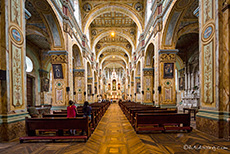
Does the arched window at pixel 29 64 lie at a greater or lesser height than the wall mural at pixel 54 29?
lesser

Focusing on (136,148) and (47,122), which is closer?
(136,148)

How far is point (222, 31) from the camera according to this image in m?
4.30

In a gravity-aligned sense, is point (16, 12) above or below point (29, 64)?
above

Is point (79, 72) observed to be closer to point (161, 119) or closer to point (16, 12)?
point (16, 12)

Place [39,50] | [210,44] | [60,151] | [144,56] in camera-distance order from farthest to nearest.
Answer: [39,50]
[144,56]
[210,44]
[60,151]

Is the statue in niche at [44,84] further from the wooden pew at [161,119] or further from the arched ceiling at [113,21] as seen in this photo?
the wooden pew at [161,119]

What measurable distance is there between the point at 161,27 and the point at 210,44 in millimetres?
5397

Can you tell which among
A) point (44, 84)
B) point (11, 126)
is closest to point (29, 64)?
point (44, 84)

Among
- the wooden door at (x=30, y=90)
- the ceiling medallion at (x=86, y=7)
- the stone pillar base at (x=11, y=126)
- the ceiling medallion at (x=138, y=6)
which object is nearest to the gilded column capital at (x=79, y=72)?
the wooden door at (x=30, y=90)

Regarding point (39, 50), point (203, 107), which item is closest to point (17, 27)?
point (203, 107)

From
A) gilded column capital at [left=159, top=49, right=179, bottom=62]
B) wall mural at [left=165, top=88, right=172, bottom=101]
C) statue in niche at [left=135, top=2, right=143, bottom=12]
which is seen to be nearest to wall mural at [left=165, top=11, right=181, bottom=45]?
gilded column capital at [left=159, top=49, right=179, bottom=62]

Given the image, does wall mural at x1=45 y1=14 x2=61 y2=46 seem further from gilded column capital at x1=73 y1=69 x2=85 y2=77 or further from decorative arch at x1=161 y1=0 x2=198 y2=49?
decorative arch at x1=161 y1=0 x2=198 y2=49

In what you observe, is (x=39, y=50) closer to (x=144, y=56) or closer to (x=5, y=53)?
(x=144, y=56)

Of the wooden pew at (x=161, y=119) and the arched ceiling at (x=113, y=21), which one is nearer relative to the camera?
the wooden pew at (x=161, y=119)
